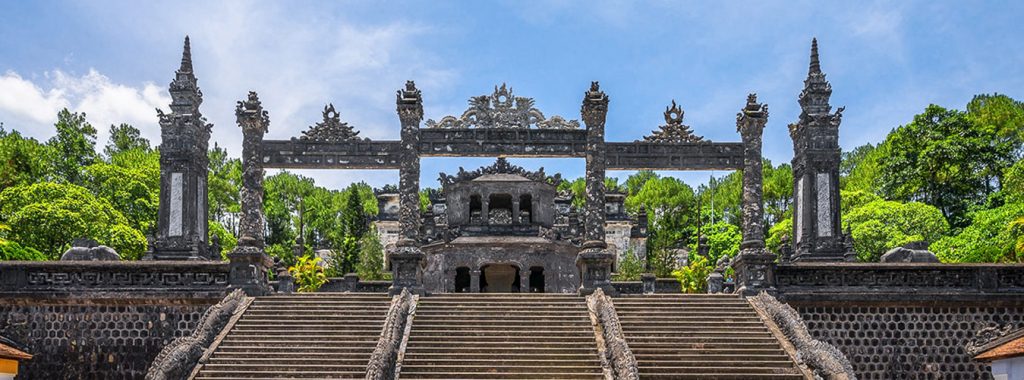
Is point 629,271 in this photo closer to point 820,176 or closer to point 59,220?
point 820,176

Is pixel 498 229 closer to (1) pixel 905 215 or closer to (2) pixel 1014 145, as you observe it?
(1) pixel 905 215

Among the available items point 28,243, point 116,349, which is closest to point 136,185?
point 28,243

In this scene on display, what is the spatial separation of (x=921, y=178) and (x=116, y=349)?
3291 centimetres

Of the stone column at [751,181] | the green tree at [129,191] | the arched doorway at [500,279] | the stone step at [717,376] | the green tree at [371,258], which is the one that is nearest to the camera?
the stone step at [717,376]

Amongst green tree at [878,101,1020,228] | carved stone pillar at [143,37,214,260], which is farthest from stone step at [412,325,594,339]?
green tree at [878,101,1020,228]

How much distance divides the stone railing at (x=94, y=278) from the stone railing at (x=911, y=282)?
1237 centimetres

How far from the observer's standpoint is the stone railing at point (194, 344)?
15555 mm

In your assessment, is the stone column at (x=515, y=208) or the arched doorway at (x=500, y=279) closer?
the arched doorway at (x=500, y=279)

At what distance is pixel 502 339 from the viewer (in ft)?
57.0

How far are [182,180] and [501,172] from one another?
754 inches

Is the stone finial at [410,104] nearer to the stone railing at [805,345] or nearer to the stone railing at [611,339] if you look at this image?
the stone railing at [611,339]

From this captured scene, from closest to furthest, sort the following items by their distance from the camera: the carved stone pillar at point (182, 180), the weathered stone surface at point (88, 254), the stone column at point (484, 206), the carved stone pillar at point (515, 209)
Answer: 1. the weathered stone surface at point (88, 254)
2. the carved stone pillar at point (182, 180)
3. the carved stone pillar at point (515, 209)
4. the stone column at point (484, 206)

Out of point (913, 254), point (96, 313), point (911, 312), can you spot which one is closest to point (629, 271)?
point (913, 254)

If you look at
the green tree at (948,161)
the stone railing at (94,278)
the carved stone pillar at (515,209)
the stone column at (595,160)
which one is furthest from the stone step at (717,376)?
the green tree at (948,161)
